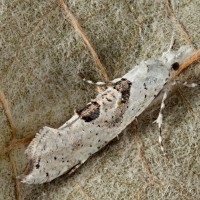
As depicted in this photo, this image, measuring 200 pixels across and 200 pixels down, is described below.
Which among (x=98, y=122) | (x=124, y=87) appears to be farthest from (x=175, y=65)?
(x=98, y=122)

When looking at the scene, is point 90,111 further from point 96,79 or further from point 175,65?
point 175,65

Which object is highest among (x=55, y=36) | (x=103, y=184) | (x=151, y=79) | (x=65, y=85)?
(x=55, y=36)

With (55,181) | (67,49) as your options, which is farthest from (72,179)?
(67,49)

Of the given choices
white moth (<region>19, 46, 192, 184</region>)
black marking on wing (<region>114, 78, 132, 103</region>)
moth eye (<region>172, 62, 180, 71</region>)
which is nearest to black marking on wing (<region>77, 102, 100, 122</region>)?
white moth (<region>19, 46, 192, 184</region>)

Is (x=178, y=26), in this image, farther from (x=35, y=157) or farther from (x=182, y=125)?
(x=35, y=157)

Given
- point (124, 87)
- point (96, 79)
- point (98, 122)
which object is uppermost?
point (96, 79)

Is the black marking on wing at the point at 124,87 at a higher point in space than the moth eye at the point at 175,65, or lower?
higher

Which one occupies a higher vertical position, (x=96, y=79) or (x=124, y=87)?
(x=96, y=79)

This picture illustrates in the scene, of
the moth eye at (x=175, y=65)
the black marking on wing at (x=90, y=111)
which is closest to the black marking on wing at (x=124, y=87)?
the black marking on wing at (x=90, y=111)

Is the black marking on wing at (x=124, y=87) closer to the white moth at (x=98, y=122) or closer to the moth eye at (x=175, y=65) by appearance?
the white moth at (x=98, y=122)
